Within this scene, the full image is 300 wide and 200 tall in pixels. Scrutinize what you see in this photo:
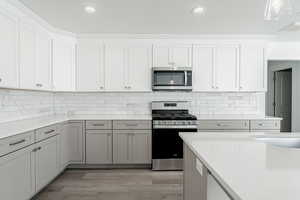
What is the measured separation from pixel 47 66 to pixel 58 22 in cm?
71

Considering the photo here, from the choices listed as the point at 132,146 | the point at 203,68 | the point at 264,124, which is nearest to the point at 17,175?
the point at 132,146

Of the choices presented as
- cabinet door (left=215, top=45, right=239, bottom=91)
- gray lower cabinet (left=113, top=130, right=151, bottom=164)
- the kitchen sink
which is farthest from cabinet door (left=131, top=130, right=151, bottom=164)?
the kitchen sink

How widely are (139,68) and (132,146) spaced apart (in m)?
1.40

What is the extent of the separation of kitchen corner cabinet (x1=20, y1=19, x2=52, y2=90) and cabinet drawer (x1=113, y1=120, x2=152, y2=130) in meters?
1.27

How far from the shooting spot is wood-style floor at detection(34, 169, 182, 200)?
9.18 ft

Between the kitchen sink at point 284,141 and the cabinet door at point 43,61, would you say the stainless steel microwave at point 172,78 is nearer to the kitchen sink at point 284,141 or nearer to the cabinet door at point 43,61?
the cabinet door at point 43,61

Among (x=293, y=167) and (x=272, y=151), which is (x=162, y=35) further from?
(x=293, y=167)

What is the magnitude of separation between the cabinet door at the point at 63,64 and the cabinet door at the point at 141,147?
4.80ft

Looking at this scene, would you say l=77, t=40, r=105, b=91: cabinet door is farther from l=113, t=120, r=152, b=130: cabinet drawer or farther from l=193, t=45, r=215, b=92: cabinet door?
l=193, t=45, r=215, b=92: cabinet door

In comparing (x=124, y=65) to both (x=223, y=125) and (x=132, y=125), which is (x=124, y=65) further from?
(x=223, y=125)

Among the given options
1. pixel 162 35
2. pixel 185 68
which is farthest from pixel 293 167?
pixel 162 35

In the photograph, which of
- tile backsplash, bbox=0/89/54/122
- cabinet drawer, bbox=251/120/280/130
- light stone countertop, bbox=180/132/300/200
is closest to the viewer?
light stone countertop, bbox=180/132/300/200

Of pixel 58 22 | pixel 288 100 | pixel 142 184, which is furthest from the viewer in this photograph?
pixel 288 100

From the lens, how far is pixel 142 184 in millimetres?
3152
